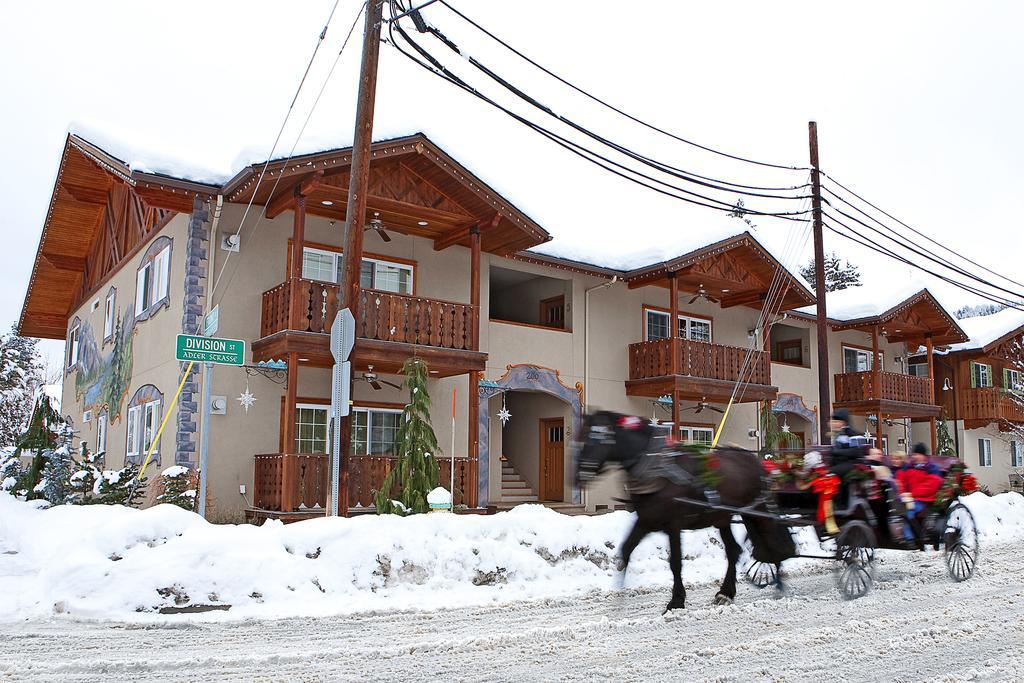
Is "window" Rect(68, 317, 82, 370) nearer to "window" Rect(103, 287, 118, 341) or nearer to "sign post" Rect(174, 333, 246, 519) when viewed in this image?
"window" Rect(103, 287, 118, 341)

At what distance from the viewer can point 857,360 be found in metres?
31.5

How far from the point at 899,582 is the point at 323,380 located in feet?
36.2

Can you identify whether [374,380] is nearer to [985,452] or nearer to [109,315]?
[109,315]

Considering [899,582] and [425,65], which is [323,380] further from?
[899,582]

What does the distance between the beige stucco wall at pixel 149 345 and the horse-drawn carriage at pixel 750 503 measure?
10.8 metres

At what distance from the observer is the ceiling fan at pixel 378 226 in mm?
18047

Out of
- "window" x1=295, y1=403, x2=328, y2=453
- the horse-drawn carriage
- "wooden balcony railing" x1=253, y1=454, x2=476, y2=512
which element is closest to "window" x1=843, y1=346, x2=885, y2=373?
"window" x1=295, y1=403, x2=328, y2=453

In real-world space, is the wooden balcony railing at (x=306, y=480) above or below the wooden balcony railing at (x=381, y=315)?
below

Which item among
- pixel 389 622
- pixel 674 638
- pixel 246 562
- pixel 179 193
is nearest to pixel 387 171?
pixel 179 193

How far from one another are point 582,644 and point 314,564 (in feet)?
12.5

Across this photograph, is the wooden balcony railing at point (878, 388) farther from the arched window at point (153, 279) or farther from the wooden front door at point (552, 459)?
the arched window at point (153, 279)

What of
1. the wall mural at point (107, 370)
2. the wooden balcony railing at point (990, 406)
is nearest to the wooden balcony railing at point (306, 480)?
the wall mural at point (107, 370)

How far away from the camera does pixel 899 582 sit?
430 inches

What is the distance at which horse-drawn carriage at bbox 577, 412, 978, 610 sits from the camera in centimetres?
866
